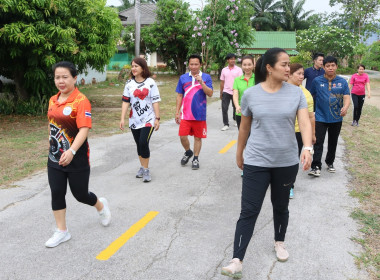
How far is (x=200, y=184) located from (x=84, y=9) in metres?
8.12

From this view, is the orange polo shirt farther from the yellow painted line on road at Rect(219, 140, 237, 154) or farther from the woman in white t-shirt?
the yellow painted line on road at Rect(219, 140, 237, 154)

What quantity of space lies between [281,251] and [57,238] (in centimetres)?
214

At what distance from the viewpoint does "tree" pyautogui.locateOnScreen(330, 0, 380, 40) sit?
47719 mm

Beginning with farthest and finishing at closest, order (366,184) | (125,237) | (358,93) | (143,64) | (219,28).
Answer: (219,28)
(358,93)
(366,184)
(143,64)
(125,237)

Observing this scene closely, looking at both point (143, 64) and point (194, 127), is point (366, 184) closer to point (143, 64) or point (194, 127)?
point (194, 127)

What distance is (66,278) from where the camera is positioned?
3279mm

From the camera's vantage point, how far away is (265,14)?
59.5 meters

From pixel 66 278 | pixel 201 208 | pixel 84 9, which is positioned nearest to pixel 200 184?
pixel 201 208

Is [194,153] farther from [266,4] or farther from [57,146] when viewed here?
[266,4]

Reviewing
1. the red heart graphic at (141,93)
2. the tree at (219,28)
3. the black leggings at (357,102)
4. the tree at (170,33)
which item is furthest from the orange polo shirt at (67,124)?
the tree at (170,33)

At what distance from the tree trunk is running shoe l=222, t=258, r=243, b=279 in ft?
37.3

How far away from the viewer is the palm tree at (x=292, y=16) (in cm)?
5988

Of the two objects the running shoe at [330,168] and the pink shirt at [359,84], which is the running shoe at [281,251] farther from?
the pink shirt at [359,84]

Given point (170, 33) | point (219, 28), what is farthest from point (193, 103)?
point (170, 33)
